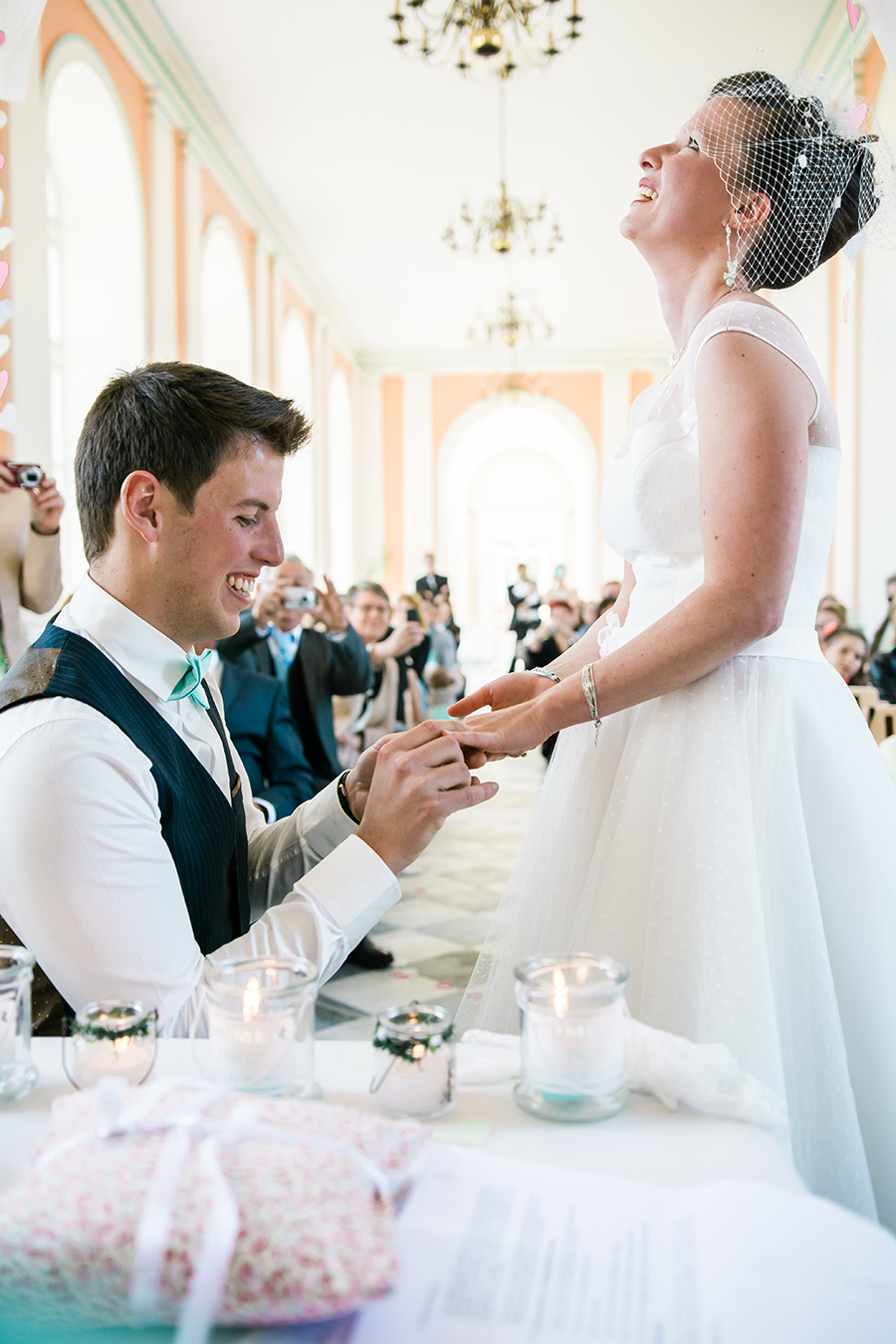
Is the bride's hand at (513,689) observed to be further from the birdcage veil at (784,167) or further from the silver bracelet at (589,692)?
the birdcage veil at (784,167)

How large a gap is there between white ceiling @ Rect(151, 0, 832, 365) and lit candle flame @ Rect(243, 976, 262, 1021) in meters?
5.62

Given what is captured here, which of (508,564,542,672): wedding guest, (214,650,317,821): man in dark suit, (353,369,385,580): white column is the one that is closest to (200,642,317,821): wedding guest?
(214,650,317,821): man in dark suit

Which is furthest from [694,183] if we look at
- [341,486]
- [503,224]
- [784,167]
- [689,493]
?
[341,486]

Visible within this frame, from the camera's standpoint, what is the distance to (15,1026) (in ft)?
2.81

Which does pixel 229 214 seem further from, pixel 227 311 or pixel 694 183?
pixel 694 183

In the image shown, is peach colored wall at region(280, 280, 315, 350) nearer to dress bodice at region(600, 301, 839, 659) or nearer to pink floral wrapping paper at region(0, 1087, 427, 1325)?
dress bodice at region(600, 301, 839, 659)

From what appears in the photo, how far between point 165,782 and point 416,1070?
655mm

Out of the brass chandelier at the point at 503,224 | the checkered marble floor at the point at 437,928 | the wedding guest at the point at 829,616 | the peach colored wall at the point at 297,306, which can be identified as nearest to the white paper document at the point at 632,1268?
the checkered marble floor at the point at 437,928

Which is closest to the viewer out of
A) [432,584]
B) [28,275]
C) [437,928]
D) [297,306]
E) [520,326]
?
[437,928]

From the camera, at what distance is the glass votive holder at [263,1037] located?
80cm

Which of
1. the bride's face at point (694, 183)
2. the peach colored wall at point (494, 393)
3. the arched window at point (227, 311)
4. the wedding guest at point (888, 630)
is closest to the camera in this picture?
the bride's face at point (694, 183)

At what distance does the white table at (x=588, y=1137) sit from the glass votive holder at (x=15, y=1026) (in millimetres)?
13

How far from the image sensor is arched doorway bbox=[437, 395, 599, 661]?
15844 mm

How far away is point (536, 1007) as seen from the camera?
2.62 ft
